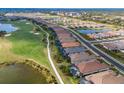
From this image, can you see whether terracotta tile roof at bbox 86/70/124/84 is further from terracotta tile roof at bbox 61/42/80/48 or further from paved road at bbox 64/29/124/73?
terracotta tile roof at bbox 61/42/80/48

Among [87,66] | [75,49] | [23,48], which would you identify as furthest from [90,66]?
[23,48]

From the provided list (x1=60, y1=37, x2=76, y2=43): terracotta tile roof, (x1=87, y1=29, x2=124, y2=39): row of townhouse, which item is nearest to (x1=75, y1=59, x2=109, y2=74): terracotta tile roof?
Result: (x1=60, y1=37, x2=76, y2=43): terracotta tile roof

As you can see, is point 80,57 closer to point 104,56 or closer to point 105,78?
point 104,56

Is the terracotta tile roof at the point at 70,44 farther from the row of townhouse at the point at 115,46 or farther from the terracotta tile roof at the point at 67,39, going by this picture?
the row of townhouse at the point at 115,46

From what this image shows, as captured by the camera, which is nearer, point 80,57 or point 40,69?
point 40,69

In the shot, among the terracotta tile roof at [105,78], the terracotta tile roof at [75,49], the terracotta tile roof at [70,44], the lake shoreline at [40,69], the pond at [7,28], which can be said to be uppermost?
the pond at [7,28]

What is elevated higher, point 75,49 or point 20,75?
point 75,49

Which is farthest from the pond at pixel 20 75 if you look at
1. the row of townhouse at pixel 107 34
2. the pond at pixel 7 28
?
the row of townhouse at pixel 107 34

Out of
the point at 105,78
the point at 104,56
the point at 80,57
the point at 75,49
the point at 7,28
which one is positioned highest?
the point at 7,28
